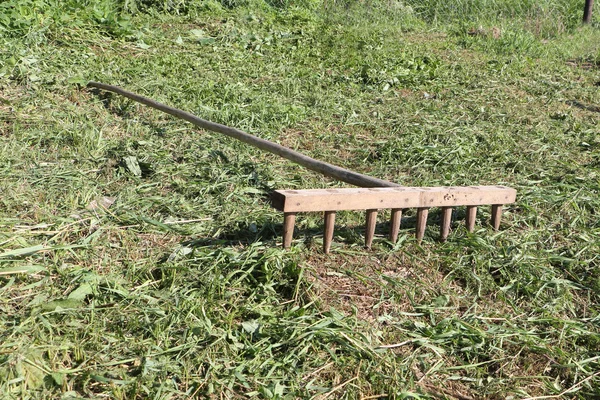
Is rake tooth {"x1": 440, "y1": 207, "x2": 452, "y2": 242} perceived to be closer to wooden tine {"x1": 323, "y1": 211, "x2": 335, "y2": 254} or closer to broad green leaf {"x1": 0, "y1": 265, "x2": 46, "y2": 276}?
wooden tine {"x1": 323, "y1": 211, "x2": 335, "y2": 254}

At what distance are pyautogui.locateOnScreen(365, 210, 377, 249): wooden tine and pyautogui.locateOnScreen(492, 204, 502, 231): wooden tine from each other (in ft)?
3.03

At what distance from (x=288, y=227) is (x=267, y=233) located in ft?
1.59

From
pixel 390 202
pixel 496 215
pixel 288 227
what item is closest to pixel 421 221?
pixel 390 202

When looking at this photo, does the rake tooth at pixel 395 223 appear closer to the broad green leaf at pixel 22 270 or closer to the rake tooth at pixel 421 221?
the rake tooth at pixel 421 221

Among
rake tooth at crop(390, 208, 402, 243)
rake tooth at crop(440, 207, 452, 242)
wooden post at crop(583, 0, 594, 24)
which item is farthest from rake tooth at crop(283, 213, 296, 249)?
wooden post at crop(583, 0, 594, 24)

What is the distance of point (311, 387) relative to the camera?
272cm

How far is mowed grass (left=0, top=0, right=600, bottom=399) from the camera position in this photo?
111 inches

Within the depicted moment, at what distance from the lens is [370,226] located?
3.72 m

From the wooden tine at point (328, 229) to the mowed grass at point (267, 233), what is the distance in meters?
0.08

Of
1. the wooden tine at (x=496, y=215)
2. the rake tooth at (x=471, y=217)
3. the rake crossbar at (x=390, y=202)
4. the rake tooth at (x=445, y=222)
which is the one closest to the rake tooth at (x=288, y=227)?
the rake crossbar at (x=390, y=202)

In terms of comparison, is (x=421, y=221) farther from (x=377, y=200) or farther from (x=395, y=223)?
(x=377, y=200)

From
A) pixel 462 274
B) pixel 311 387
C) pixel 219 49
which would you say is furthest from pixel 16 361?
pixel 219 49

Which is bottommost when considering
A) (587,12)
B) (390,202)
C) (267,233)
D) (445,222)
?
(267,233)

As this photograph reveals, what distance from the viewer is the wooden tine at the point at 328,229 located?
3.56 metres
